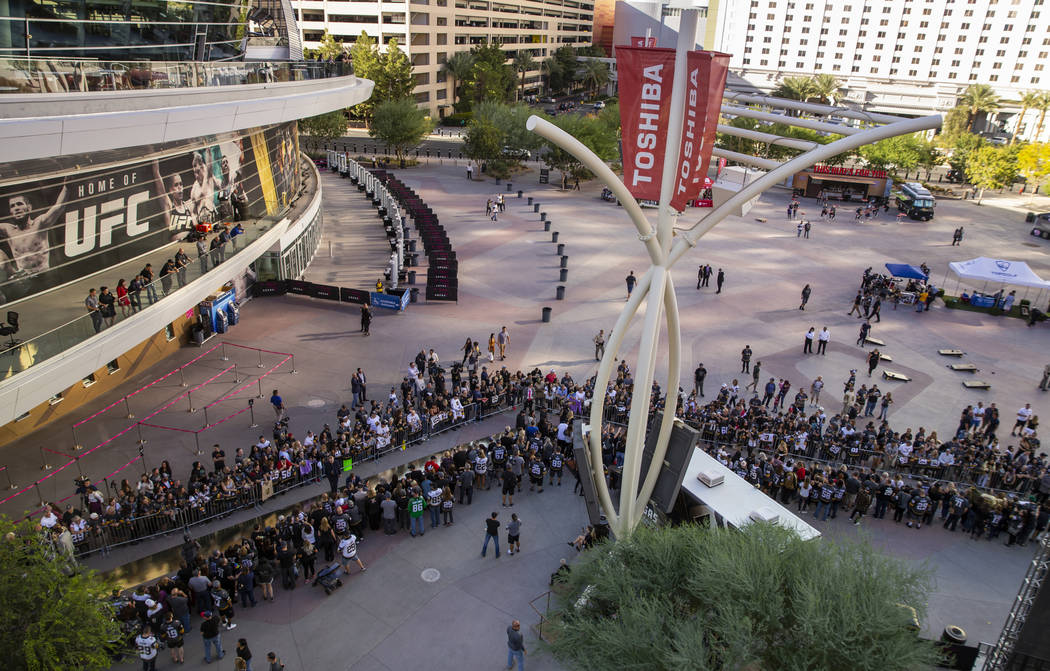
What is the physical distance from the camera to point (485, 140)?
5847 centimetres

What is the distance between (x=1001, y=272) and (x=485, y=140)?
39.3 metres

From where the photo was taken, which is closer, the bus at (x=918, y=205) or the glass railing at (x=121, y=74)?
the glass railing at (x=121, y=74)

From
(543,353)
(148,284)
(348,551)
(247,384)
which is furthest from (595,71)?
(348,551)

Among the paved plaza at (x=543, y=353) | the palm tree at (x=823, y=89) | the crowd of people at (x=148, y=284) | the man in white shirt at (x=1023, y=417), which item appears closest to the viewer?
the paved plaza at (x=543, y=353)

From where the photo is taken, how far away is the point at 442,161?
68.0 meters

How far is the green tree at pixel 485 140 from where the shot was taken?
58531 mm

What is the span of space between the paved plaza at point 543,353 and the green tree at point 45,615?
9.43 feet

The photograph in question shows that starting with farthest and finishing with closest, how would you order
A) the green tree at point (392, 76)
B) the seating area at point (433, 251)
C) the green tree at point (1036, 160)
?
the green tree at point (392, 76)
the green tree at point (1036, 160)
the seating area at point (433, 251)

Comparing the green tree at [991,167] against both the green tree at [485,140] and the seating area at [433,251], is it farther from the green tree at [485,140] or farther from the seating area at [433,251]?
the seating area at [433,251]

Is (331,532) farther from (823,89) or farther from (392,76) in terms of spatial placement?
(823,89)

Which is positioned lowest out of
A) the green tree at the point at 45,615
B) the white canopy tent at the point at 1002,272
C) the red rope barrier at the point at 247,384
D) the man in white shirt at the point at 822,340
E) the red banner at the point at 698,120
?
the red rope barrier at the point at 247,384

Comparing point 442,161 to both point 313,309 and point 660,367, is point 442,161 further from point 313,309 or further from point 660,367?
point 660,367

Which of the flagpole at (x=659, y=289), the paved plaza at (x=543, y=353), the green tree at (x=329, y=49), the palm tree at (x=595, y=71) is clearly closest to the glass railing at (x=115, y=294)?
the paved plaza at (x=543, y=353)

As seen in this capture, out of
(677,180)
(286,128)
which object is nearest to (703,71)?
(677,180)
